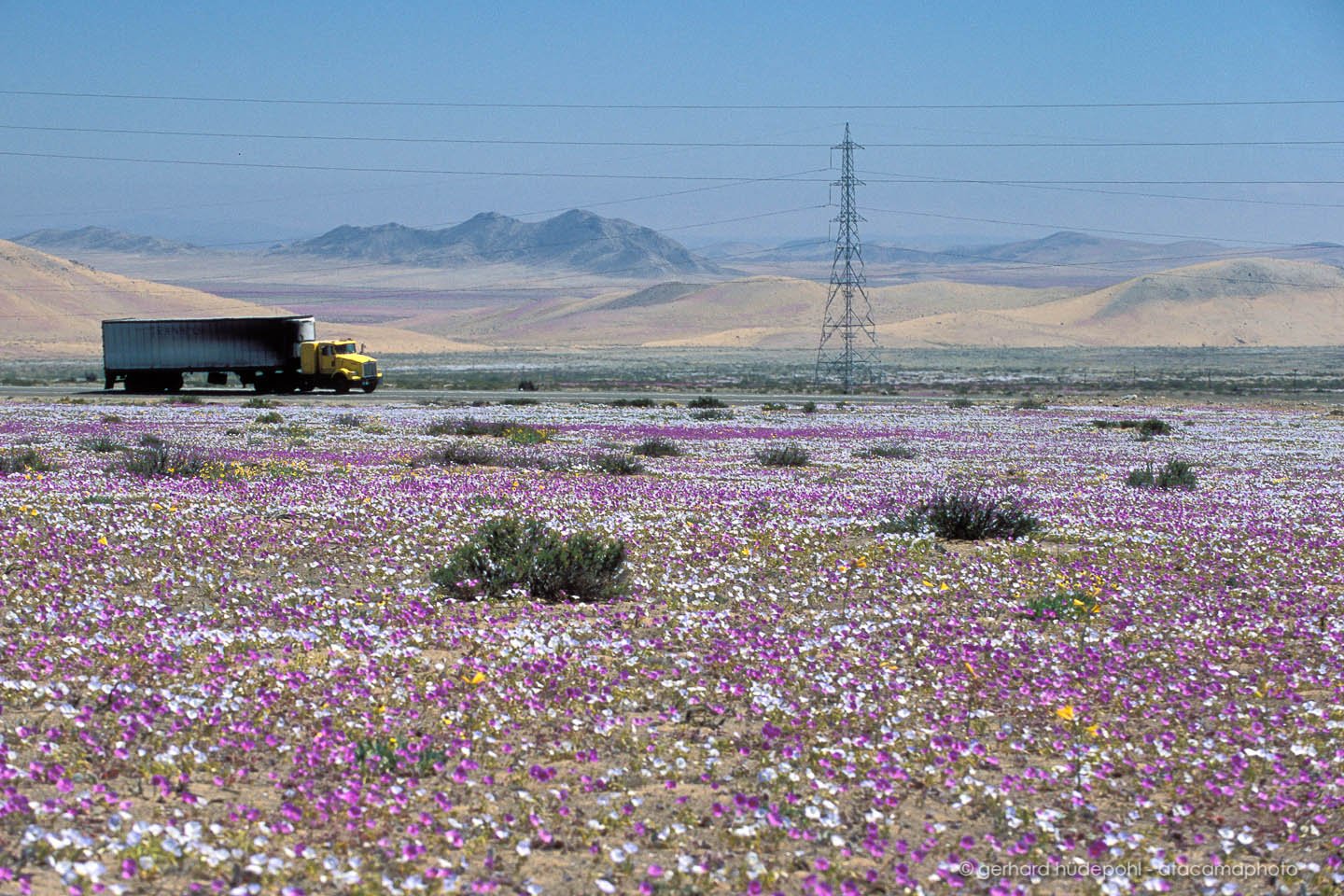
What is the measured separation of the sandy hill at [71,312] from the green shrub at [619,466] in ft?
433

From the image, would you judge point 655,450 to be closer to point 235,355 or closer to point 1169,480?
point 1169,480

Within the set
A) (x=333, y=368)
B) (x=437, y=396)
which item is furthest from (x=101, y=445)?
(x=333, y=368)

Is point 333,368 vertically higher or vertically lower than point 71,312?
lower

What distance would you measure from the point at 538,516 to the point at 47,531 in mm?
5109

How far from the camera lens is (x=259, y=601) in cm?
982

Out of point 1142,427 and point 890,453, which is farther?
point 1142,427

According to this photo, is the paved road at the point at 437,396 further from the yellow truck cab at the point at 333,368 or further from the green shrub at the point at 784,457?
the green shrub at the point at 784,457

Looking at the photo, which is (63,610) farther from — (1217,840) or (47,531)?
(1217,840)

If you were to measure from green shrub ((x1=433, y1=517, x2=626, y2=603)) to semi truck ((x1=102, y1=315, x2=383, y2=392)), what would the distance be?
5597 cm

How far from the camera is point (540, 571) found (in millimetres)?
10680

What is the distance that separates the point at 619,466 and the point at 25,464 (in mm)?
9216

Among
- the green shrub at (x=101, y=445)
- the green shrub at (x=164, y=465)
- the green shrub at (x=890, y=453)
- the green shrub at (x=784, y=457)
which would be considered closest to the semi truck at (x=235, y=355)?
the green shrub at (x=101, y=445)

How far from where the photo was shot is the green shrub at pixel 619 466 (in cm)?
2120

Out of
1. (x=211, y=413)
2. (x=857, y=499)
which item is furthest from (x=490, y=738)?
(x=211, y=413)
